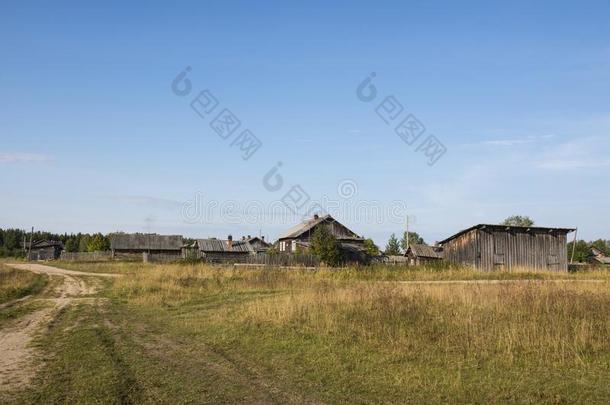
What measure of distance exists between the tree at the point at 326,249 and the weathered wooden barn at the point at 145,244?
43.4 meters

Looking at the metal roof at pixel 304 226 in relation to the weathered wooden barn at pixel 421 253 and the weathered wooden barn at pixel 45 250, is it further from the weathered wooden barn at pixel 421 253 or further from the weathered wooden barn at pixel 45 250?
the weathered wooden barn at pixel 45 250

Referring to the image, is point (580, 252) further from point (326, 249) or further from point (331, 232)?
point (326, 249)

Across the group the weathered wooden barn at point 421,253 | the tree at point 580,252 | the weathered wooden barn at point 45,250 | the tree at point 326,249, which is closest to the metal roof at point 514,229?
the tree at point 326,249

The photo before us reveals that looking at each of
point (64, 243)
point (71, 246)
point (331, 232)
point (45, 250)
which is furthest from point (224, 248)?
point (64, 243)

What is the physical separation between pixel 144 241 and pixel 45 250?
3148 centimetres

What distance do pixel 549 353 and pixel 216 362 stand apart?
5.80 m

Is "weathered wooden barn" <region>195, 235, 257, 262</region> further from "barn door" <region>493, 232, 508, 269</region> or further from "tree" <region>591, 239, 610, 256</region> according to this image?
"tree" <region>591, 239, 610, 256</region>

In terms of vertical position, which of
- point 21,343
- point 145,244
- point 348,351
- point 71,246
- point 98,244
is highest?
point 98,244

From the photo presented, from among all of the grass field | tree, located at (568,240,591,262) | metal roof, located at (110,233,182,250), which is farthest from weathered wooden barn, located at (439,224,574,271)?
metal roof, located at (110,233,182,250)

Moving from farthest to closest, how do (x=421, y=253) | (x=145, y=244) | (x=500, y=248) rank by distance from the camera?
(x=145, y=244)
(x=421, y=253)
(x=500, y=248)

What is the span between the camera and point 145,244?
8831 centimetres

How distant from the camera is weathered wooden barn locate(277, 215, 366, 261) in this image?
183ft

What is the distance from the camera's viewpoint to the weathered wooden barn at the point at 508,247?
41281 mm

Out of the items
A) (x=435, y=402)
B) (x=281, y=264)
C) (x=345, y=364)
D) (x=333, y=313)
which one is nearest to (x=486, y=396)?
(x=435, y=402)
